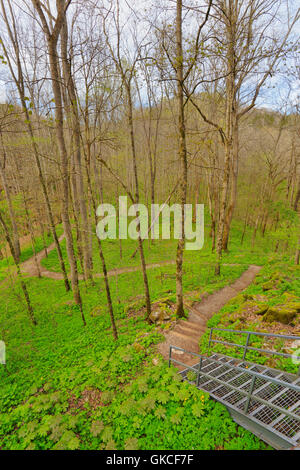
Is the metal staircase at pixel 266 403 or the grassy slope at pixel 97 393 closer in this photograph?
the metal staircase at pixel 266 403

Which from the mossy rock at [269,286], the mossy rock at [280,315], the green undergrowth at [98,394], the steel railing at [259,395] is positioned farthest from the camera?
the mossy rock at [269,286]

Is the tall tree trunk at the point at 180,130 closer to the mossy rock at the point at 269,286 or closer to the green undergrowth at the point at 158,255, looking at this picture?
the mossy rock at the point at 269,286

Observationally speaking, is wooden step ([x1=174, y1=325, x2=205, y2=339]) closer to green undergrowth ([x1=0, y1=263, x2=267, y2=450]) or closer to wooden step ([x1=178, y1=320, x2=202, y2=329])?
wooden step ([x1=178, y1=320, x2=202, y2=329])

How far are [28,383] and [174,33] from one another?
11664 mm

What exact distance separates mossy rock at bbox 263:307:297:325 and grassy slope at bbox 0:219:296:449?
12.2 feet

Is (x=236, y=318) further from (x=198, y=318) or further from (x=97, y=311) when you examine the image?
(x=97, y=311)

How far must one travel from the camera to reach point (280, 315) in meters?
6.68

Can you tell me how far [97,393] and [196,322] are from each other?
4346 millimetres

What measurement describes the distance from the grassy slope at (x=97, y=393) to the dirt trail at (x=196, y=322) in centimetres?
52

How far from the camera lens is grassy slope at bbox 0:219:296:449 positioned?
13.0 ft

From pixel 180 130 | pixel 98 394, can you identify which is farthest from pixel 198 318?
pixel 180 130

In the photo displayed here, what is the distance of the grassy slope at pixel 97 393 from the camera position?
3.98 m

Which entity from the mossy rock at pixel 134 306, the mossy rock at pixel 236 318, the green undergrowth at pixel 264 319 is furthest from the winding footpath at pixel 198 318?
the mossy rock at pixel 134 306

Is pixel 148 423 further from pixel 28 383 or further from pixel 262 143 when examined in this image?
pixel 262 143
